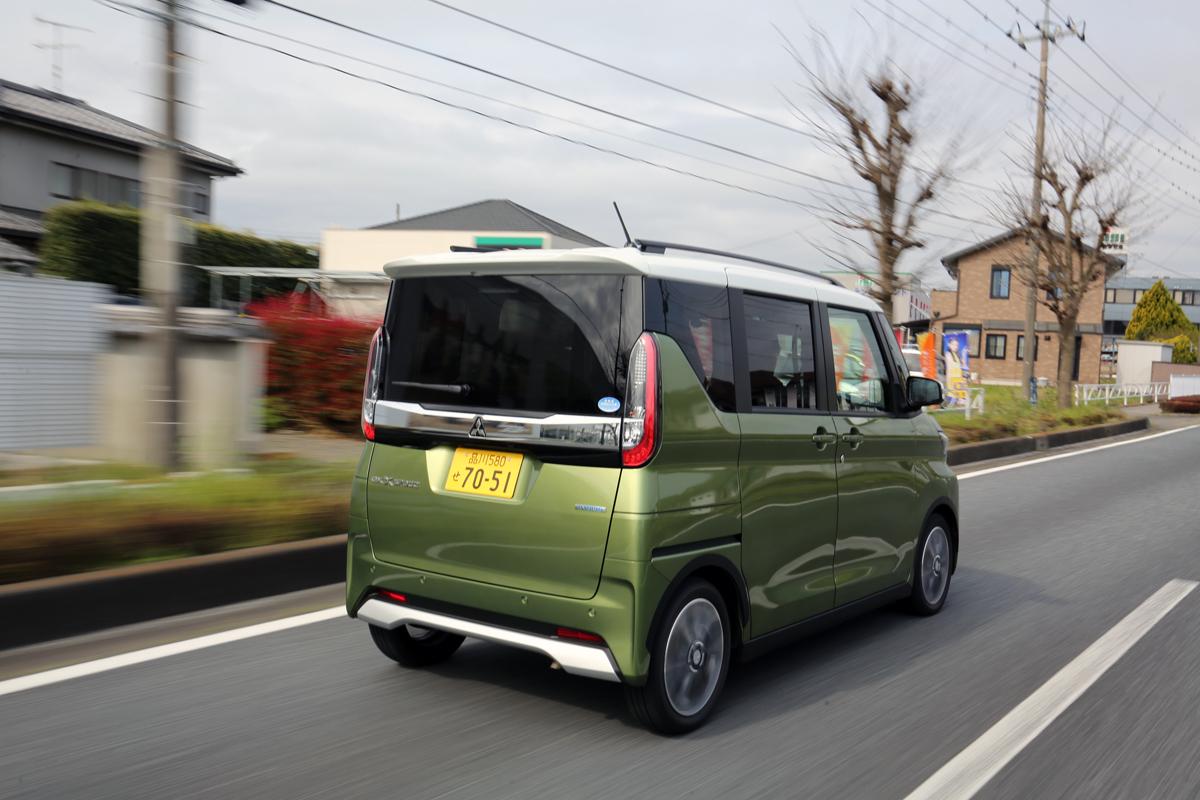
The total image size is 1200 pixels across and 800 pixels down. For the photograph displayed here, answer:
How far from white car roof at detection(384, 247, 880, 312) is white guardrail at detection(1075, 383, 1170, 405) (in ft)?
109

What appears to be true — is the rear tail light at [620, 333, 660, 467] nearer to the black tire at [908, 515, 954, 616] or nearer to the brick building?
the black tire at [908, 515, 954, 616]

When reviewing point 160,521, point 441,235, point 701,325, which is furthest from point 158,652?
point 441,235

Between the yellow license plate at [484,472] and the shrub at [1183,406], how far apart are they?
37.1 m

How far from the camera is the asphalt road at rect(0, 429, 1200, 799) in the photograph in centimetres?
360

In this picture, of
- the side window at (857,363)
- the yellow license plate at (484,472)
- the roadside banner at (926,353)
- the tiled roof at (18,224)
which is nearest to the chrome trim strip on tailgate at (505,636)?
the yellow license plate at (484,472)

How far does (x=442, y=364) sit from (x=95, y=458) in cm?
687

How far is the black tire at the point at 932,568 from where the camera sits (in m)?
5.86

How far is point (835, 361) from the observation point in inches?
197

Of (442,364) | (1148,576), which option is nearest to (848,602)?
(442,364)

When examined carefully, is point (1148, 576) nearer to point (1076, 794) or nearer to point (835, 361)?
point (835, 361)

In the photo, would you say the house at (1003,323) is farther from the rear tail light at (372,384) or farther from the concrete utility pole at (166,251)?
the rear tail light at (372,384)

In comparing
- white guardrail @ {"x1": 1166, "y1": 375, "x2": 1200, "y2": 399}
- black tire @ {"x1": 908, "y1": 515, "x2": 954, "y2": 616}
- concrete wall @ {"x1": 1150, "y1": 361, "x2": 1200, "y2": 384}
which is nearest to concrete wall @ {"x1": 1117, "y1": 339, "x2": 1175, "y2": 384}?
concrete wall @ {"x1": 1150, "y1": 361, "x2": 1200, "y2": 384}

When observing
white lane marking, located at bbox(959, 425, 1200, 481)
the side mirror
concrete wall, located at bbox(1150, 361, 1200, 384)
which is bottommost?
white lane marking, located at bbox(959, 425, 1200, 481)

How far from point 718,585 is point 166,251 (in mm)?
5641
